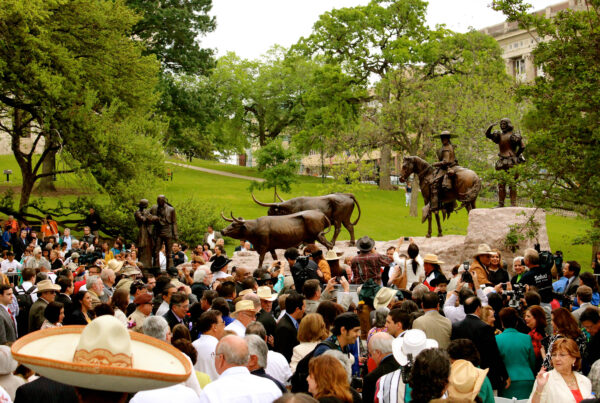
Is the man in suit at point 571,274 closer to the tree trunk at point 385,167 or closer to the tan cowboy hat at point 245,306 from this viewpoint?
the tan cowboy hat at point 245,306

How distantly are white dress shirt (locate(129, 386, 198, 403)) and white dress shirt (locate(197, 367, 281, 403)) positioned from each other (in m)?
0.13

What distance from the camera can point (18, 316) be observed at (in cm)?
1009

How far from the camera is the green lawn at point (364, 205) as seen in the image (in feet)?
92.9

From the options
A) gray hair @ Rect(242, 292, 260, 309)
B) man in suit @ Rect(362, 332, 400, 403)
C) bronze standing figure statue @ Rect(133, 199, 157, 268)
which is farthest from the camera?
bronze standing figure statue @ Rect(133, 199, 157, 268)

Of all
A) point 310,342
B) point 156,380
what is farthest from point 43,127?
point 156,380

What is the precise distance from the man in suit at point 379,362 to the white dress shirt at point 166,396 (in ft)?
5.28

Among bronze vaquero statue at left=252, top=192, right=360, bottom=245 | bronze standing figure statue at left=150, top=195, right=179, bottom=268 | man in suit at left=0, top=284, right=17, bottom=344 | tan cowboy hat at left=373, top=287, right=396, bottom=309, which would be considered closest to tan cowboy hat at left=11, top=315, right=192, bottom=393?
tan cowboy hat at left=373, top=287, right=396, bottom=309

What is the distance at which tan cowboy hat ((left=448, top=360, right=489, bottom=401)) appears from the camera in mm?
4949

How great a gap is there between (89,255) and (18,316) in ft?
24.8

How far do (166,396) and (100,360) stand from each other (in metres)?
1.05

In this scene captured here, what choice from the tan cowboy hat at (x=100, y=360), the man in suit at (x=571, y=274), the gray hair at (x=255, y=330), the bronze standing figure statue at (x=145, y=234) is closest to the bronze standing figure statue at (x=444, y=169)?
the bronze standing figure statue at (x=145, y=234)

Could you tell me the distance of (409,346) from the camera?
522cm

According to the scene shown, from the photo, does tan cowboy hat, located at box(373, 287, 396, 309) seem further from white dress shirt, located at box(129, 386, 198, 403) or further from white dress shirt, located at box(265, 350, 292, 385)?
white dress shirt, located at box(129, 386, 198, 403)

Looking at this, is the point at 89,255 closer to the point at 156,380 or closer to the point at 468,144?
the point at 156,380
